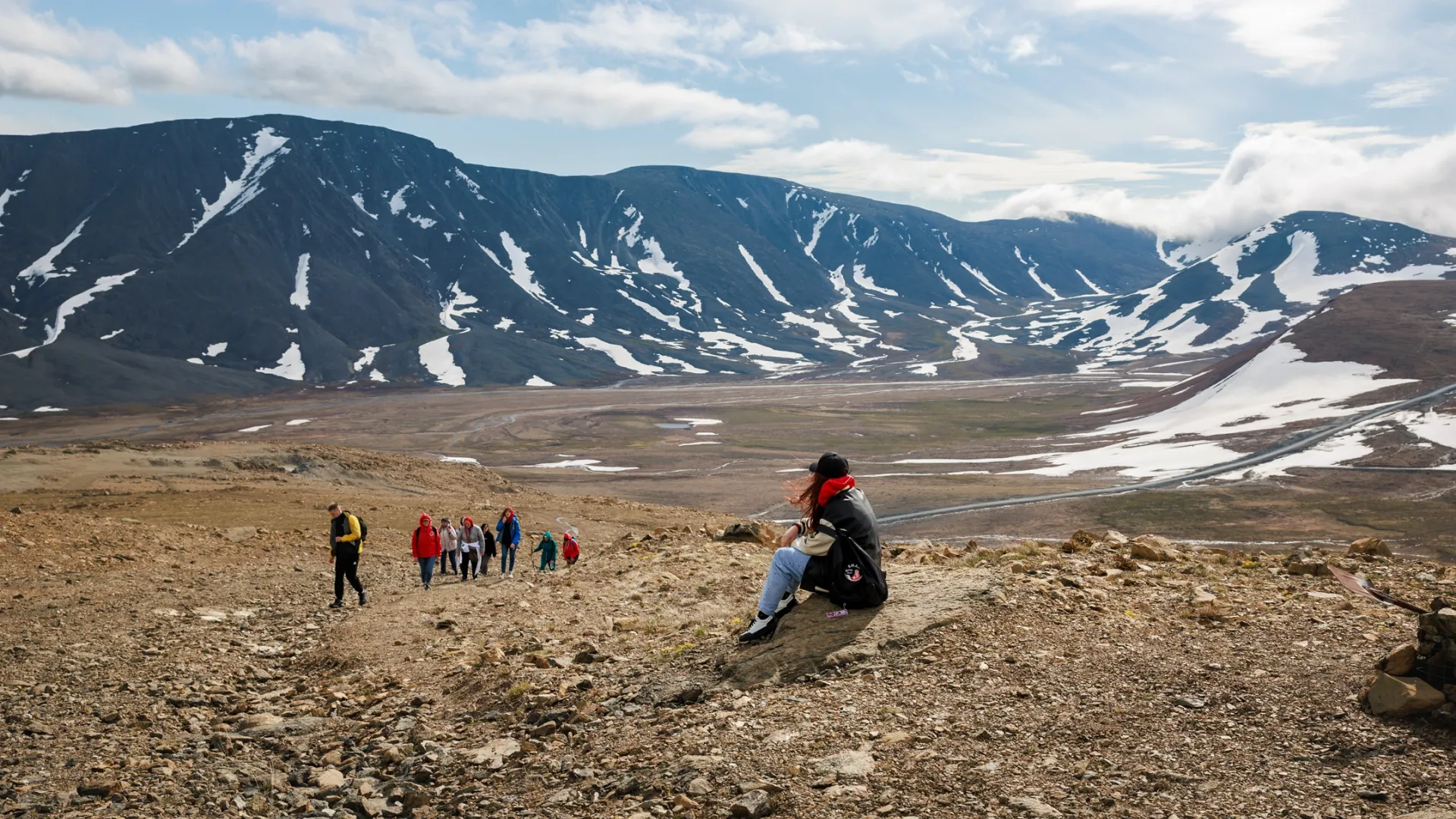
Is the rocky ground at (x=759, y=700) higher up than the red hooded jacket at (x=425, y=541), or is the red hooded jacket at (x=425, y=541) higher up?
the rocky ground at (x=759, y=700)

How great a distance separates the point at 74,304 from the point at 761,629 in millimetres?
216673

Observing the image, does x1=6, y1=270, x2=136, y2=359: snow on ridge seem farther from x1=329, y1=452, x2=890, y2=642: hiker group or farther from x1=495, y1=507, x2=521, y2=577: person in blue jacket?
x1=329, y1=452, x2=890, y2=642: hiker group

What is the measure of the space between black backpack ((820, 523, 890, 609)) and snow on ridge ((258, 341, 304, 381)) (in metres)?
188

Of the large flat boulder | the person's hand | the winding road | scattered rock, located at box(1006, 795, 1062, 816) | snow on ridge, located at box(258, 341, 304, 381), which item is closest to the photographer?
scattered rock, located at box(1006, 795, 1062, 816)

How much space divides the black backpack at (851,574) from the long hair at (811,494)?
0.56 ft

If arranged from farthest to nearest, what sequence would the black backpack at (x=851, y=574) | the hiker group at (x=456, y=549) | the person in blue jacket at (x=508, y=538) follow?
Result: the person in blue jacket at (x=508, y=538), the hiker group at (x=456, y=549), the black backpack at (x=851, y=574)

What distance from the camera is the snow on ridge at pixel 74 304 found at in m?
174

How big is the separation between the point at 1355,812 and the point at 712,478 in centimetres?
8162

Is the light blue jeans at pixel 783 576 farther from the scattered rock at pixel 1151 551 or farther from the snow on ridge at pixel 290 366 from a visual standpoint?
the snow on ridge at pixel 290 366

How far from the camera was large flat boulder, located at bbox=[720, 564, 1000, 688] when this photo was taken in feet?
31.6

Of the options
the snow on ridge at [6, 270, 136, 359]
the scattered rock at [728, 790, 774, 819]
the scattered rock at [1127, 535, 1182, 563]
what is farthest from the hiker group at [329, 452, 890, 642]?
the snow on ridge at [6, 270, 136, 359]

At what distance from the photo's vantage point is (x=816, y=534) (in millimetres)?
10039

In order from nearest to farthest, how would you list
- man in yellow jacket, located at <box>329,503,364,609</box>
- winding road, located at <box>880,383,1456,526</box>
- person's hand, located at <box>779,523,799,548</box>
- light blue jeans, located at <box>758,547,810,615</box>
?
light blue jeans, located at <box>758,547,810,615</box>
person's hand, located at <box>779,523,799,548</box>
man in yellow jacket, located at <box>329,503,364,609</box>
winding road, located at <box>880,383,1456,526</box>

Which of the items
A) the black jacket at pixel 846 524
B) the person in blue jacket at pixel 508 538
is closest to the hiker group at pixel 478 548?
the person in blue jacket at pixel 508 538
